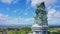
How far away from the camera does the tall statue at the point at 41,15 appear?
21.8 feet

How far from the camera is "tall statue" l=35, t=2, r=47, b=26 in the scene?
21.8ft

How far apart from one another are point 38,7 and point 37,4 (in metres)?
0.12

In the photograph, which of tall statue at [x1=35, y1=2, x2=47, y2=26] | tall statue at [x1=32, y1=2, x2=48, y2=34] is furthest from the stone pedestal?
tall statue at [x1=35, y1=2, x2=47, y2=26]

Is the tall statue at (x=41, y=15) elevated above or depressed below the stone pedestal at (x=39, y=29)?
above

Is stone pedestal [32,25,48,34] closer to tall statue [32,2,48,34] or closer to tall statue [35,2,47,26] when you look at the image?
tall statue [32,2,48,34]

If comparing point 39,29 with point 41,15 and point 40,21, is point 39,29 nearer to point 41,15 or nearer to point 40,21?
point 40,21

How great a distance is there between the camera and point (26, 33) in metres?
11.5

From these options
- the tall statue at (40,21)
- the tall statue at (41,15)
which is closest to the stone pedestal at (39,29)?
the tall statue at (40,21)

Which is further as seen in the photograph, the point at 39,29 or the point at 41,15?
the point at 41,15

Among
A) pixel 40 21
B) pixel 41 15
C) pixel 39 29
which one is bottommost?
pixel 39 29

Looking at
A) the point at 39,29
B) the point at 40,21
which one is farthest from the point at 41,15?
the point at 39,29

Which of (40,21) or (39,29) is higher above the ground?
(40,21)

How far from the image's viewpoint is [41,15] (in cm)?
670

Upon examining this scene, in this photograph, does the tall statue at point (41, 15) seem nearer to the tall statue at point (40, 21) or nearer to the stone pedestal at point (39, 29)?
the tall statue at point (40, 21)
